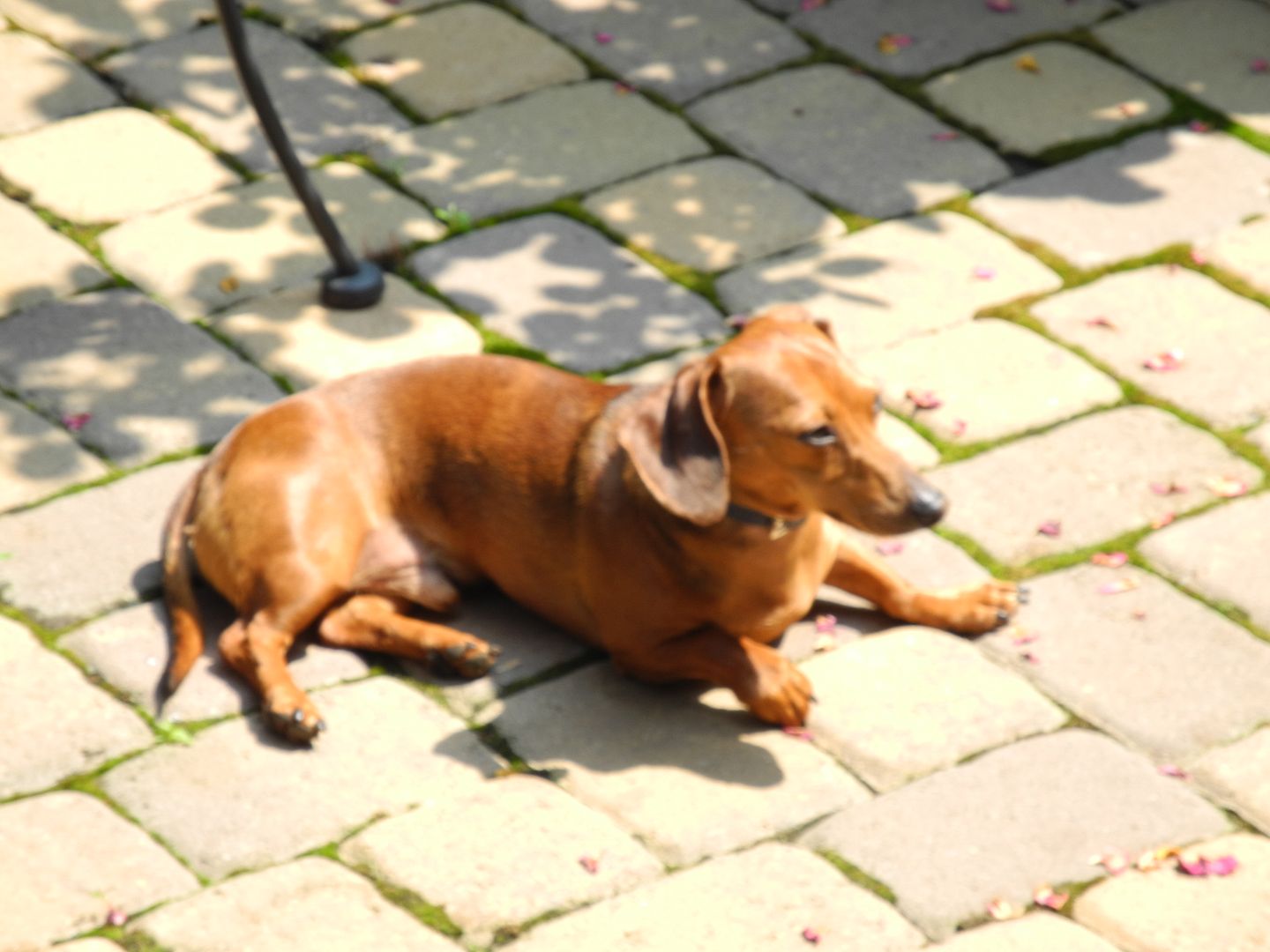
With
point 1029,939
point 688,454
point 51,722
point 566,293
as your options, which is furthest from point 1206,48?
point 51,722

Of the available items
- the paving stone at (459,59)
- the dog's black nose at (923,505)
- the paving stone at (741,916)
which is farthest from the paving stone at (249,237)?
the paving stone at (741,916)

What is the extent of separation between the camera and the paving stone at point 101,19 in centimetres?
691

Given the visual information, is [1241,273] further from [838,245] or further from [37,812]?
[37,812]

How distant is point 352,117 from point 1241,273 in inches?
116

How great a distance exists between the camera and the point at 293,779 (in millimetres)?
4102

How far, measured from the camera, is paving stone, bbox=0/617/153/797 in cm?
411

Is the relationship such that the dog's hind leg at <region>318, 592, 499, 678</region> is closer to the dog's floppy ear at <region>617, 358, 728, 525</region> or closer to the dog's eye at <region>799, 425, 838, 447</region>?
the dog's floppy ear at <region>617, 358, 728, 525</region>

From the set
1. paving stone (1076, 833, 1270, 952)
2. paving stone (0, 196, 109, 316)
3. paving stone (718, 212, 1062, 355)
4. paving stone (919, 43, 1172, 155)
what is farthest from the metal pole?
paving stone (1076, 833, 1270, 952)

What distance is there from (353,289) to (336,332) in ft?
0.46

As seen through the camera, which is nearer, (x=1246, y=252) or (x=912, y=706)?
(x=912, y=706)

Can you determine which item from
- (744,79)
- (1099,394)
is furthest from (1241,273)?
(744,79)

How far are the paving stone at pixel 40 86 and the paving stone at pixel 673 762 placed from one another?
3.24m

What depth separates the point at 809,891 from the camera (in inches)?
147

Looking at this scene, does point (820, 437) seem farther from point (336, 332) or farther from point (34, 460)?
A: point (34, 460)
